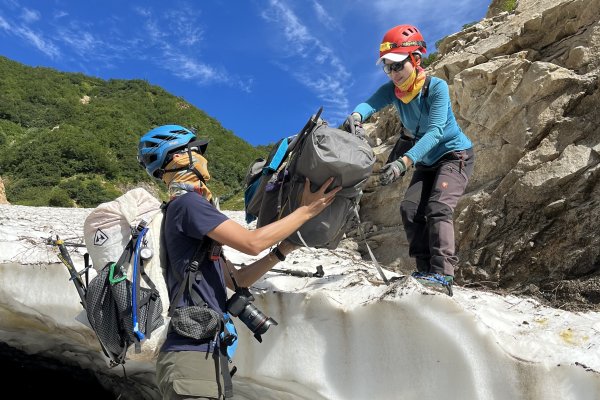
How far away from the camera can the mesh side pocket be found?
2.42 metres

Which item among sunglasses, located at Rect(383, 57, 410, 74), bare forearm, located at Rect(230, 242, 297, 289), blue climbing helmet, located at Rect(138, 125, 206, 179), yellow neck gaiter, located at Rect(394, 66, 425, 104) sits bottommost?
bare forearm, located at Rect(230, 242, 297, 289)

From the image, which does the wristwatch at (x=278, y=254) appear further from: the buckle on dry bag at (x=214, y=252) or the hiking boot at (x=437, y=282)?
the hiking boot at (x=437, y=282)

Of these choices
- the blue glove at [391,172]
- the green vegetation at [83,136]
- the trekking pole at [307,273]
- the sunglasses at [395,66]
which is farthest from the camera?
the green vegetation at [83,136]

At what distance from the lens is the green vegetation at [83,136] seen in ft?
123

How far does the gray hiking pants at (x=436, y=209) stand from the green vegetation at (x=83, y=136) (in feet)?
59.3

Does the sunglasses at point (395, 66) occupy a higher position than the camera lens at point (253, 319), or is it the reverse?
the sunglasses at point (395, 66)

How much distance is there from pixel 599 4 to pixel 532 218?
3.50 metres

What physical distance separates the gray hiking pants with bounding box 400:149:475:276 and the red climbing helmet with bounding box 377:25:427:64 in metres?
0.94

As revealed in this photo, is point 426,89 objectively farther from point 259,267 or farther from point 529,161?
point 529,161

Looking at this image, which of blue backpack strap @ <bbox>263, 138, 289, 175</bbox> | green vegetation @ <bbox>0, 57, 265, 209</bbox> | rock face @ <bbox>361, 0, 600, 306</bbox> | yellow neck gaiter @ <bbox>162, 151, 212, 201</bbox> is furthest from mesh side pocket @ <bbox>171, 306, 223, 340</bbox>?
green vegetation @ <bbox>0, 57, 265, 209</bbox>

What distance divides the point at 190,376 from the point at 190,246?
65 centimetres

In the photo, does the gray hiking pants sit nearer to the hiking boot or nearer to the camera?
the hiking boot

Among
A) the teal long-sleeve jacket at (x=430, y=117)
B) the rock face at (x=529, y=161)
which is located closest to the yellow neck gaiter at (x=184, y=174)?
the teal long-sleeve jacket at (x=430, y=117)

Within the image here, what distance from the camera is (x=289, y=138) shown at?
326 centimetres
